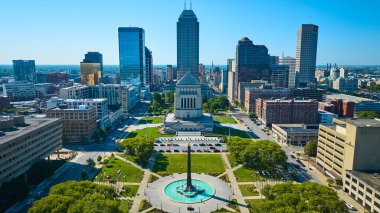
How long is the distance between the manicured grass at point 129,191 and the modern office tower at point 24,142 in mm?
32792

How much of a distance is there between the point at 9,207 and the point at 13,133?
2415 cm

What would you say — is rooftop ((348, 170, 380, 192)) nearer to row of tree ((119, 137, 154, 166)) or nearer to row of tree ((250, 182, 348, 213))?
row of tree ((250, 182, 348, 213))

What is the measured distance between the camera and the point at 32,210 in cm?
5959

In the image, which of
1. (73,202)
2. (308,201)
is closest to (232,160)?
(308,201)

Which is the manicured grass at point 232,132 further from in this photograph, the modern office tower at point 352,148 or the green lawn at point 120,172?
the green lawn at point 120,172

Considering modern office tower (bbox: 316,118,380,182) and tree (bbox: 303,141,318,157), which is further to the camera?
tree (bbox: 303,141,318,157)

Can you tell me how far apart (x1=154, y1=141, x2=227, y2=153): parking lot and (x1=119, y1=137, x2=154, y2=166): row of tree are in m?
13.0

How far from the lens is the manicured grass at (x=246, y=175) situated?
94.7 meters

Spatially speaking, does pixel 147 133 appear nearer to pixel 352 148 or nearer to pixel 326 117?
pixel 352 148

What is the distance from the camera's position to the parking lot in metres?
126

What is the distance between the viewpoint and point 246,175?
3866 inches

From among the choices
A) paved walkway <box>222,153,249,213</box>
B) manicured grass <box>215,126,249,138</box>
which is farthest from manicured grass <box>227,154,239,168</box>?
manicured grass <box>215,126,249,138</box>

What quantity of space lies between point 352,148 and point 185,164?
57.9 metres

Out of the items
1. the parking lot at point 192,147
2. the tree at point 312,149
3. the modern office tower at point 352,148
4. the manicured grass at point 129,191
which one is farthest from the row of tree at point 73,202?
the tree at point 312,149
